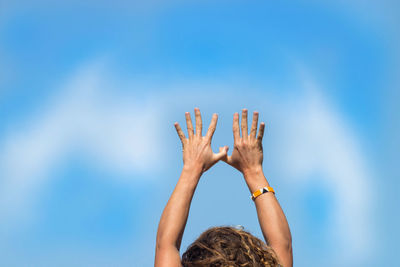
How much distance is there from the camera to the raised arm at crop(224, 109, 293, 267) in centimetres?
655

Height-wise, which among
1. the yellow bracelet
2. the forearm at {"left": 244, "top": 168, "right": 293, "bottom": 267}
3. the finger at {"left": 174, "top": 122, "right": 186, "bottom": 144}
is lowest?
the forearm at {"left": 244, "top": 168, "right": 293, "bottom": 267}

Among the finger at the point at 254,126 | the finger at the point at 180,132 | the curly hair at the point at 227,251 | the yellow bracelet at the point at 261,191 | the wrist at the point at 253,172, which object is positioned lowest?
the curly hair at the point at 227,251

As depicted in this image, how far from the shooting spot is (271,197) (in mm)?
7059

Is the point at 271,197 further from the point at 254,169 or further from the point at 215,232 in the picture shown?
the point at 215,232

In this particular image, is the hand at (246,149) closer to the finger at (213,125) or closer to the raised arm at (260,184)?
the raised arm at (260,184)

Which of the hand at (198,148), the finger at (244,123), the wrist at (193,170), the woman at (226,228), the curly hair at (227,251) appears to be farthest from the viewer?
the finger at (244,123)

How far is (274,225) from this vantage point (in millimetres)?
6676

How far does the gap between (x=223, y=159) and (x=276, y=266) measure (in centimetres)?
258

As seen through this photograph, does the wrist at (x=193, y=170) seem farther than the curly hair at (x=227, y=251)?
Yes

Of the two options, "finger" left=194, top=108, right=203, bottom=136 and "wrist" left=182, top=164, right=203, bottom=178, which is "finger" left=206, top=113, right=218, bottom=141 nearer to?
"finger" left=194, top=108, right=203, bottom=136

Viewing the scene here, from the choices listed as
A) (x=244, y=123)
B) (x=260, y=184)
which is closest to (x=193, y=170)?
(x=260, y=184)

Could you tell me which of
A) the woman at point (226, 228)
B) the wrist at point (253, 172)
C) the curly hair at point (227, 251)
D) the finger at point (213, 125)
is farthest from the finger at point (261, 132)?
the curly hair at point (227, 251)

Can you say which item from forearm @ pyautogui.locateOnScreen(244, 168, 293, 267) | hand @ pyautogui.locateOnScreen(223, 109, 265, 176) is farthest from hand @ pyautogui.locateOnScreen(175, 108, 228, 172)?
forearm @ pyautogui.locateOnScreen(244, 168, 293, 267)

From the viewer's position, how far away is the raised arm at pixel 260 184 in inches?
258
